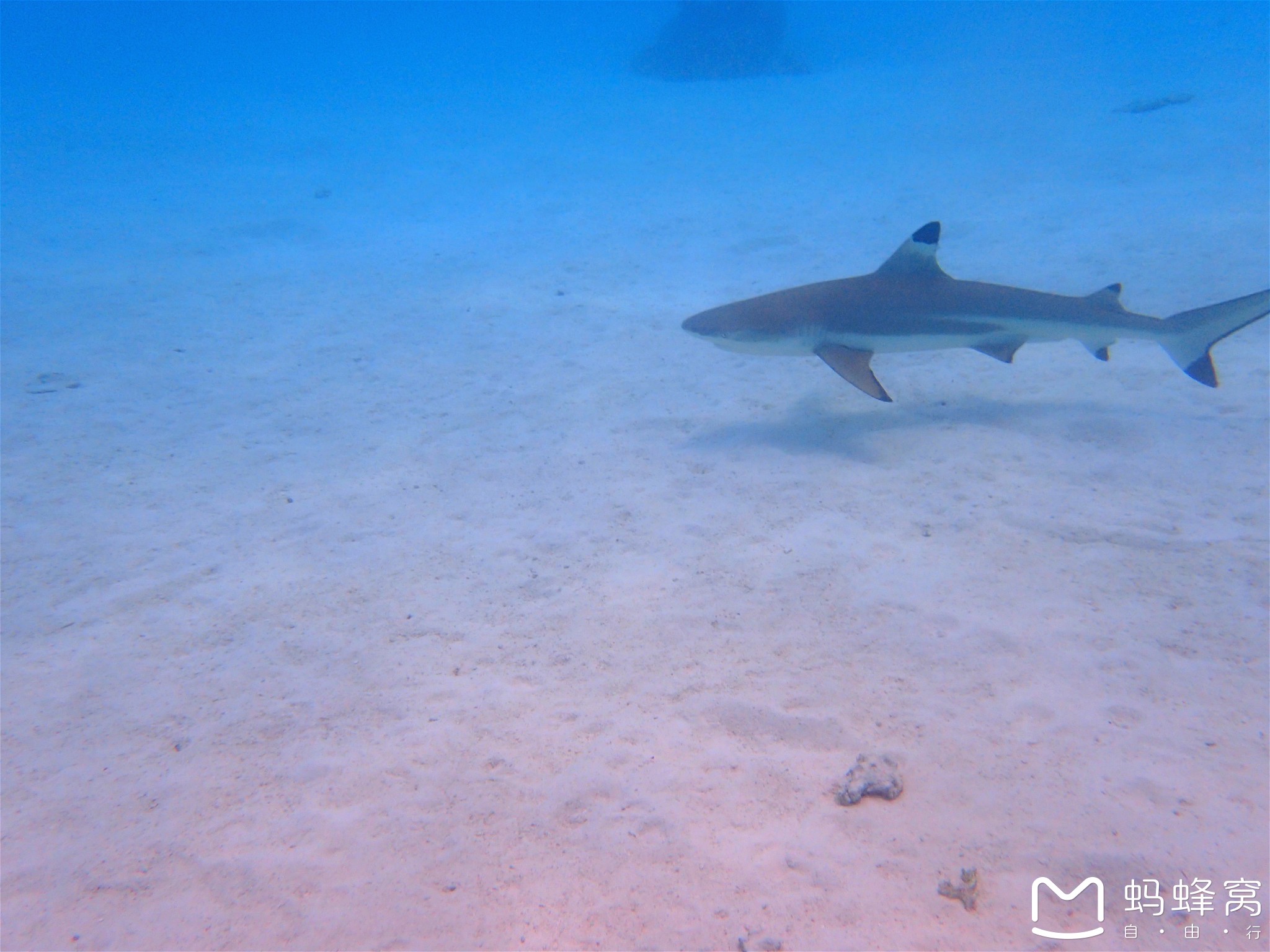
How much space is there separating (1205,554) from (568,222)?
13.9m

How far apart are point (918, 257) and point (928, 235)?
0.21m

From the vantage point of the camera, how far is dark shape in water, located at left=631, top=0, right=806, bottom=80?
114 ft

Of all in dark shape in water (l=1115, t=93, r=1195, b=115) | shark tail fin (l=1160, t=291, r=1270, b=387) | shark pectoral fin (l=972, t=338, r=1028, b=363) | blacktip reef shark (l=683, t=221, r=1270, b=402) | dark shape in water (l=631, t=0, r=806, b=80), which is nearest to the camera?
shark tail fin (l=1160, t=291, r=1270, b=387)

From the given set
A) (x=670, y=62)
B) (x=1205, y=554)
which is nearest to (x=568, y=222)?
(x=1205, y=554)

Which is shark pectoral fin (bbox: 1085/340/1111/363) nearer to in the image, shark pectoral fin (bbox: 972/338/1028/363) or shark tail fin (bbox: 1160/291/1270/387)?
shark tail fin (bbox: 1160/291/1270/387)

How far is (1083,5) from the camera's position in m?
57.0

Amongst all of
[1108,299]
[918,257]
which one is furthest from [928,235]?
[1108,299]

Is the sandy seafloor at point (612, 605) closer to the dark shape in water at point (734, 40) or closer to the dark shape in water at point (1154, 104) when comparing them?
the dark shape in water at point (1154, 104)

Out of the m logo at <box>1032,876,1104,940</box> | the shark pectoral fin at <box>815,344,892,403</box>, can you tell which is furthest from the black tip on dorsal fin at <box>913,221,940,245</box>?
the m logo at <box>1032,876,1104,940</box>

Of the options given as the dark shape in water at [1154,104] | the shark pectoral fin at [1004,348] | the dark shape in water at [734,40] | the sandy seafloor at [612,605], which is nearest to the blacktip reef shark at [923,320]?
the shark pectoral fin at [1004,348]

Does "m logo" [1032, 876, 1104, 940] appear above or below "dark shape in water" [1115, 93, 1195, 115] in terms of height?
below

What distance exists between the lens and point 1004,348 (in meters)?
5.97

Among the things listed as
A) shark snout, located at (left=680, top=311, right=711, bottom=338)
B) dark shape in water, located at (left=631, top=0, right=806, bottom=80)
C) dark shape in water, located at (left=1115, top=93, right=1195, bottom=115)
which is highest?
dark shape in water, located at (left=631, top=0, right=806, bottom=80)

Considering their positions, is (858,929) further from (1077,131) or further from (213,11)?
(213,11)
